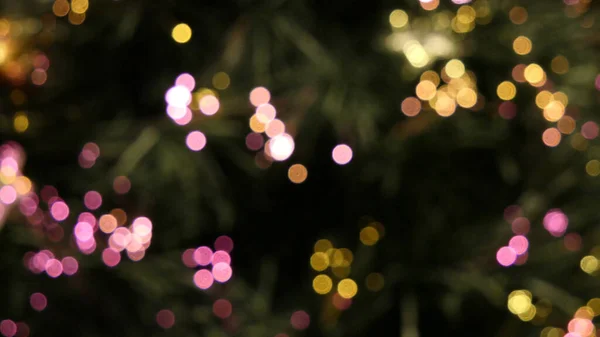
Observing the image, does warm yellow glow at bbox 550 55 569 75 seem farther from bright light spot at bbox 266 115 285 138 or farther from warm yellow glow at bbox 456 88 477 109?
bright light spot at bbox 266 115 285 138

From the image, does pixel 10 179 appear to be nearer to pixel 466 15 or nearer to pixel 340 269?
pixel 340 269

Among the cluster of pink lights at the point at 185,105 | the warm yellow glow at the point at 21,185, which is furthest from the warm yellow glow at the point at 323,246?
the warm yellow glow at the point at 21,185

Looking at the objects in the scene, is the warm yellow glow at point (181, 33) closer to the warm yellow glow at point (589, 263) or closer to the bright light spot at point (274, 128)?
the bright light spot at point (274, 128)

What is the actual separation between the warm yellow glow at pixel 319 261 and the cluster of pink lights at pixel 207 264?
3.7 inches

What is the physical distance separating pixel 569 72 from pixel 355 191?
0.83 ft

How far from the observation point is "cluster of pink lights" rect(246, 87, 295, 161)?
50cm

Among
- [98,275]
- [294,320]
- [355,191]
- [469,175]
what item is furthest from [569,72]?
[98,275]

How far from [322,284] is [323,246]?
0.16ft

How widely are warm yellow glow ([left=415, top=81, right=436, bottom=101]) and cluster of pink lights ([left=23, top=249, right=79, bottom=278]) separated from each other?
365mm

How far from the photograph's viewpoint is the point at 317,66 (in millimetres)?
501

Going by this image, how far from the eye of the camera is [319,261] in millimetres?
573

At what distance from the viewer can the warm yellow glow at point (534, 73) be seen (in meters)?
0.50

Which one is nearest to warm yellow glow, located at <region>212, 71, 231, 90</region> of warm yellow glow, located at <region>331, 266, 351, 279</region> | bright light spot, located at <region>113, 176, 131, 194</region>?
bright light spot, located at <region>113, 176, 131, 194</region>

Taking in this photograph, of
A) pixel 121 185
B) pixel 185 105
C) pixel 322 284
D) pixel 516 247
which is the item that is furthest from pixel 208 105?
pixel 516 247
